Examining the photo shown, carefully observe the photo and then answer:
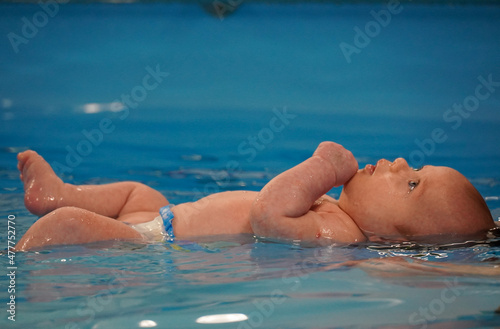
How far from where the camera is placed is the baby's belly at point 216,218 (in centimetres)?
262

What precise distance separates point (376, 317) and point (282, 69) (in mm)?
5119

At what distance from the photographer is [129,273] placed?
2.05 meters

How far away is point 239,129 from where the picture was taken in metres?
5.59

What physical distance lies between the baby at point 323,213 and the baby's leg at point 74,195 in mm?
246

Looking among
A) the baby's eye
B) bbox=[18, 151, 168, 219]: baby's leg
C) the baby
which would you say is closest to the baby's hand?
the baby

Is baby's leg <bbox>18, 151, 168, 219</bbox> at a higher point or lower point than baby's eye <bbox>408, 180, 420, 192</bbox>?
higher

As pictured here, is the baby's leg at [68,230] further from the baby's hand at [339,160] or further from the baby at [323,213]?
the baby's hand at [339,160]

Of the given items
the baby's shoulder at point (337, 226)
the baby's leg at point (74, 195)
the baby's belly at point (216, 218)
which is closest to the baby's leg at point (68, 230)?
the baby's belly at point (216, 218)

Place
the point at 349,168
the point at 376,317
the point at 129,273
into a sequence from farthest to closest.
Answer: the point at 349,168
the point at 129,273
the point at 376,317

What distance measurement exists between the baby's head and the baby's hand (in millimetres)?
74

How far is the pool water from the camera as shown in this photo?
175 centimetres

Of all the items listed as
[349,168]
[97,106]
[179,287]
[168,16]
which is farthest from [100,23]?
[179,287]

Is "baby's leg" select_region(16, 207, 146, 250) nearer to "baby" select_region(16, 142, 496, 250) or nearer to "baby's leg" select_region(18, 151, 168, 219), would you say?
"baby" select_region(16, 142, 496, 250)

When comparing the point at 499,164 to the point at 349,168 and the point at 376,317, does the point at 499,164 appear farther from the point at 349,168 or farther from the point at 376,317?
the point at 376,317
